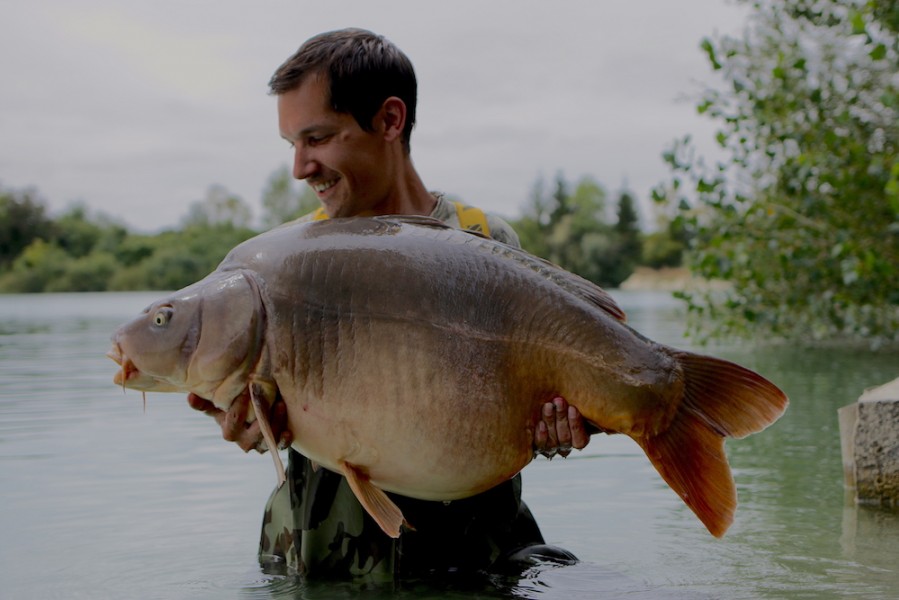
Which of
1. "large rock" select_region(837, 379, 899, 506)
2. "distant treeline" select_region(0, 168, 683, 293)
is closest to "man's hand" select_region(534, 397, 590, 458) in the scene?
"large rock" select_region(837, 379, 899, 506)

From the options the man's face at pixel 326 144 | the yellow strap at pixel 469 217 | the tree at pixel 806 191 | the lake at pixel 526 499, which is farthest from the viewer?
the tree at pixel 806 191

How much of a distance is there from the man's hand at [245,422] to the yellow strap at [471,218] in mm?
1216

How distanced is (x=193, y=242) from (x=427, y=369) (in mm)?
79672

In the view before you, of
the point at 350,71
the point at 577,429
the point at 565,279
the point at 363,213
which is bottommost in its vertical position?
the point at 577,429

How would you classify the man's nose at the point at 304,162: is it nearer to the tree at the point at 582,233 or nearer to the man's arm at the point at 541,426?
the man's arm at the point at 541,426

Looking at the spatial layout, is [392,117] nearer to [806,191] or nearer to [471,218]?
[471,218]

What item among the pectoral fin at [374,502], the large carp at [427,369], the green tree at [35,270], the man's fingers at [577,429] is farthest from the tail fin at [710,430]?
the green tree at [35,270]

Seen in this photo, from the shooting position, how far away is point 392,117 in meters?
3.66

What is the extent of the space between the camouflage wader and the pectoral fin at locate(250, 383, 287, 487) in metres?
0.78

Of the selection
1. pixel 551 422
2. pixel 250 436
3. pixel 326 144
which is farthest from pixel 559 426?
pixel 326 144

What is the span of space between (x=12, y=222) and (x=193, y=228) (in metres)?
14.7

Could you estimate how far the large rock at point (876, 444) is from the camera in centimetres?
521

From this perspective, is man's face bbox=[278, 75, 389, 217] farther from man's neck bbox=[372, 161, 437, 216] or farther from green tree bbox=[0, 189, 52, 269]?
green tree bbox=[0, 189, 52, 269]

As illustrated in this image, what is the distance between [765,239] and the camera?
11.1 metres
